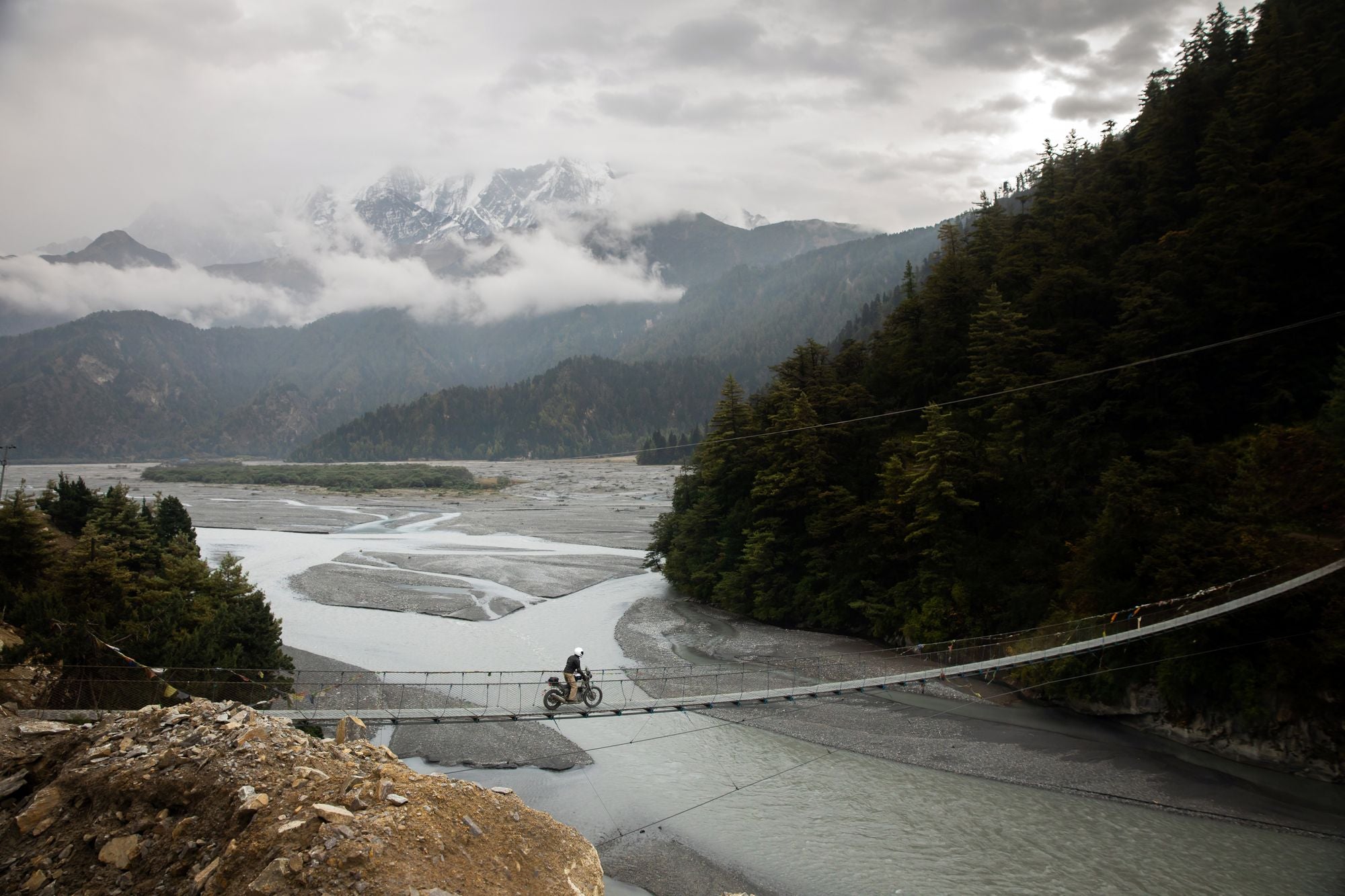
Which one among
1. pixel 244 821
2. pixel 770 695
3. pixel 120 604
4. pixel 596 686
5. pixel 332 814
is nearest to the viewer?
pixel 332 814

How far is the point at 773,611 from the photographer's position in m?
32.5

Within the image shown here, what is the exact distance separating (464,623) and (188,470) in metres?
128

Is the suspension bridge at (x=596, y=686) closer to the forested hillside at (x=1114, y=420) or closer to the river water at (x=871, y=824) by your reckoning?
the forested hillside at (x=1114, y=420)

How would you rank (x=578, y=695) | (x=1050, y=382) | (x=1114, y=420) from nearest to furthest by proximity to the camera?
(x=578, y=695) → (x=1114, y=420) → (x=1050, y=382)

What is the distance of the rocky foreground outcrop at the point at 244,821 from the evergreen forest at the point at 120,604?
606 cm

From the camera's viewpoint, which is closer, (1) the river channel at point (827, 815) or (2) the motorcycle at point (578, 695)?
(1) the river channel at point (827, 815)

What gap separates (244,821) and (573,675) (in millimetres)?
8394

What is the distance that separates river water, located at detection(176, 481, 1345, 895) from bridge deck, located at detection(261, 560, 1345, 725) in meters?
1.77

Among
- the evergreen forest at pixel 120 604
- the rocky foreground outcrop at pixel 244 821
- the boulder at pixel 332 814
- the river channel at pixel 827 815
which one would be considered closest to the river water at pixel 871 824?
the river channel at pixel 827 815

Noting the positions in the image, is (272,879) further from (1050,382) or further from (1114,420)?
(1050,382)

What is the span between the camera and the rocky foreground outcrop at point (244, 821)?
8570mm

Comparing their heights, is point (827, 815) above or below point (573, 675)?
below

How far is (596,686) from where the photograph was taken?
19.0 m

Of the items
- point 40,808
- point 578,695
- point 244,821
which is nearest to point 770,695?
point 578,695
